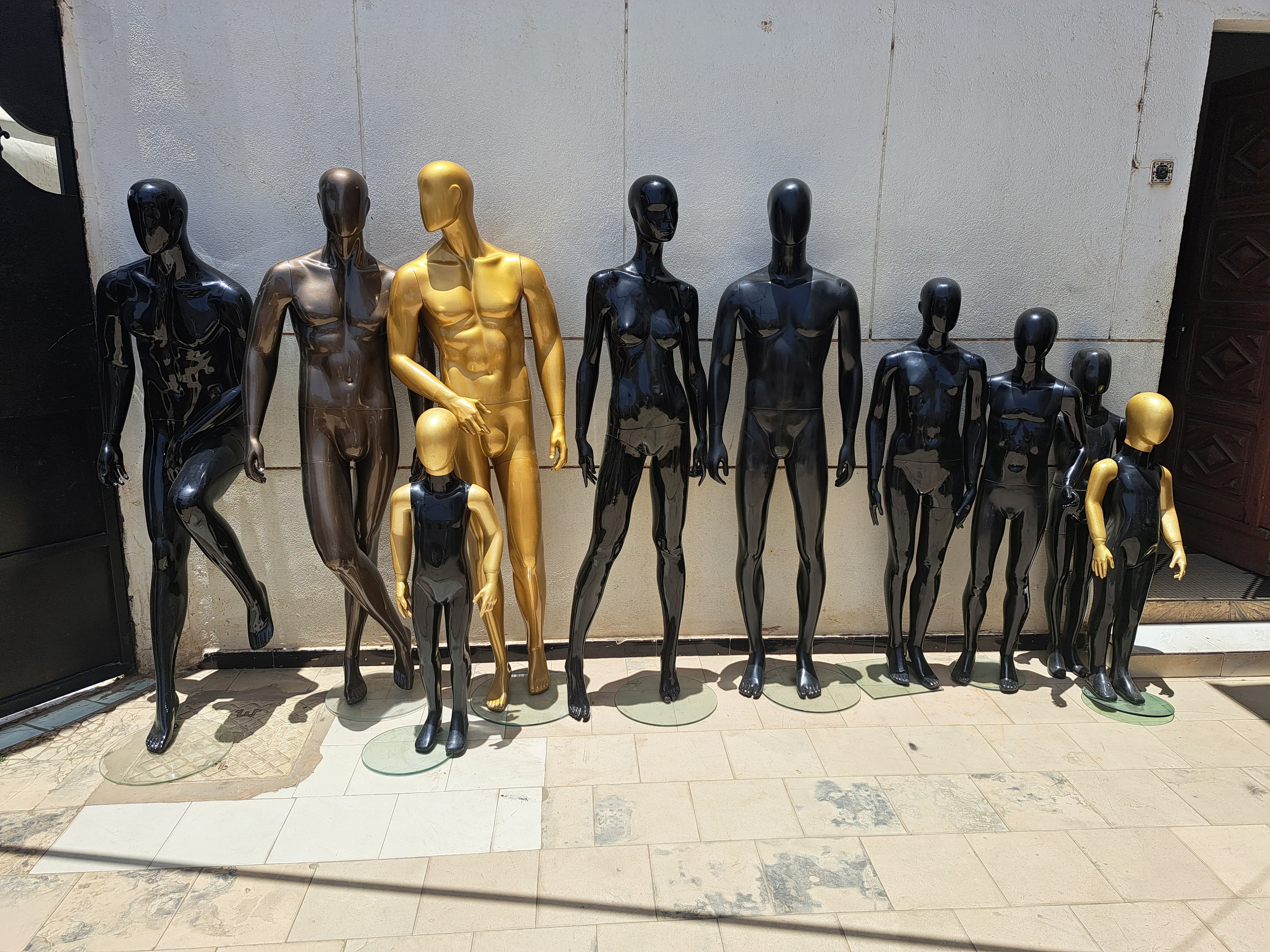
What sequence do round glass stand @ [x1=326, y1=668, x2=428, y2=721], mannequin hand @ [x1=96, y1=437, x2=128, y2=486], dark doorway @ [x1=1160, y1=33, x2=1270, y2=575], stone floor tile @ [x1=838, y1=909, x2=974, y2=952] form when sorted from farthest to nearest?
dark doorway @ [x1=1160, y1=33, x2=1270, y2=575] → round glass stand @ [x1=326, y1=668, x2=428, y2=721] → mannequin hand @ [x1=96, y1=437, x2=128, y2=486] → stone floor tile @ [x1=838, y1=909, x2=974, y2=952]

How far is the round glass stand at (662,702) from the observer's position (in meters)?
3.76

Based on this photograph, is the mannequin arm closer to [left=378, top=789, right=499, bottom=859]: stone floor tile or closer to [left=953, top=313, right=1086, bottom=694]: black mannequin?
[left=378, top=789, right=499, bottom=859]: stone floor tile

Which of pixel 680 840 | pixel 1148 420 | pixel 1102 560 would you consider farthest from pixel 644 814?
pixel 1148 420

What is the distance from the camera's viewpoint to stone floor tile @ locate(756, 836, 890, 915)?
2.57m

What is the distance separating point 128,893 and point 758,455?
9.56 ft

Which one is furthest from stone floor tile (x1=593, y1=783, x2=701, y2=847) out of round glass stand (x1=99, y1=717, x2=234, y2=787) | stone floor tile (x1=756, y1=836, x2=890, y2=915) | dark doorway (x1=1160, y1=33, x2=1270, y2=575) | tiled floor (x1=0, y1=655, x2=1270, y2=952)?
dark doorway (x1=1160, y1=33, x2=1270, y2=575)

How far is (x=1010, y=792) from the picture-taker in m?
3.22

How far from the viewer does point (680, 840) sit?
2.90 metres

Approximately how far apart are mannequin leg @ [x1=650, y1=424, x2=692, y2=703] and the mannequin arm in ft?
1.51

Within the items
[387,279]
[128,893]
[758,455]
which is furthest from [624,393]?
[128,893]

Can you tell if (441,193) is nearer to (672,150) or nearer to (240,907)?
(672,150)

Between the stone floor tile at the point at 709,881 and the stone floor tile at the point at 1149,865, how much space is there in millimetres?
1200

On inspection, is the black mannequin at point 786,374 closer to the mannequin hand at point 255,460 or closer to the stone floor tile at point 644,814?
the stone floor tile at point 644,814

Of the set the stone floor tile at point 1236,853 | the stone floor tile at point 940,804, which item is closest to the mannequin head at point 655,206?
the stone floor tile at point 940,804
